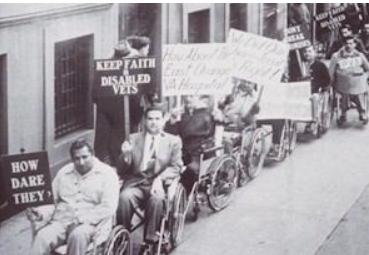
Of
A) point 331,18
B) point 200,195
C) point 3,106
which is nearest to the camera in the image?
point 3,106

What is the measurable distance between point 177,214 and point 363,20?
7.81 ft

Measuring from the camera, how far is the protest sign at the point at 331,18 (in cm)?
713

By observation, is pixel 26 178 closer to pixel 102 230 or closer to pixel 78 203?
pixel 78 203

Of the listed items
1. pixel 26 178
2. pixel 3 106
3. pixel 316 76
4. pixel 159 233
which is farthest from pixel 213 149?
pixel 3 106

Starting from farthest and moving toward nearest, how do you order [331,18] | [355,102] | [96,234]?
[355,102], [331,18], [96,234]

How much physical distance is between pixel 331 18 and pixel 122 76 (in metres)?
2.28

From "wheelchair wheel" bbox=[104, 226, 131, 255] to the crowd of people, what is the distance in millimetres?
119

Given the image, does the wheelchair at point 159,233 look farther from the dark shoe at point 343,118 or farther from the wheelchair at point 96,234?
the dark shoe at point 343,118

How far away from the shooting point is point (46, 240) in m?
5.38

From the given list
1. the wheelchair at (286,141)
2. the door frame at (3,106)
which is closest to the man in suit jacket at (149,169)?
the door frame at (3,106)

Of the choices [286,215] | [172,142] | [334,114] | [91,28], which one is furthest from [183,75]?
[334,114]

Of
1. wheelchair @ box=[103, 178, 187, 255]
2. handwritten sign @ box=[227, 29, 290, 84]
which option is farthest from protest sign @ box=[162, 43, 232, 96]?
wheelchair @ box=[103, 178, 187, 255]

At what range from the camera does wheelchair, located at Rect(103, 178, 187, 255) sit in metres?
5.82

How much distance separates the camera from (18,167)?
523 centimetres
